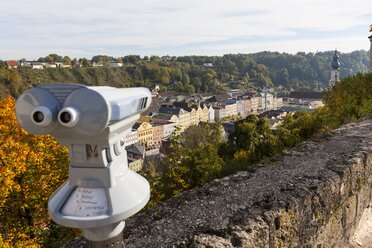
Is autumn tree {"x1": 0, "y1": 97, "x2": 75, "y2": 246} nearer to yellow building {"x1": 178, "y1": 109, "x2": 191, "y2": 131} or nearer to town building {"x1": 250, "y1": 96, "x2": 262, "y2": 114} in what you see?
yellow building {"x1": 178, "y1": 109, "x2": 191, "y2": 131}

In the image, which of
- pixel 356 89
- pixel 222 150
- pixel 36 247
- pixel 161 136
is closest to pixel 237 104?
pixel 161 136

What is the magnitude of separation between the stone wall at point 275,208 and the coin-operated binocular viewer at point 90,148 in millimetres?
1894

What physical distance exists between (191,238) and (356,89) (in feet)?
48.5

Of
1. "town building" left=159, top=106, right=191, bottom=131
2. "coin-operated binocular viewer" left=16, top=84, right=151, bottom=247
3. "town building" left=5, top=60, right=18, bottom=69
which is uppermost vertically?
"town building" left=5, top=60, right=18, bottom=69

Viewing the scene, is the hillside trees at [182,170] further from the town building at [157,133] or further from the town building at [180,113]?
the town building at [180,113]

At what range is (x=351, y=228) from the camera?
5.25 m

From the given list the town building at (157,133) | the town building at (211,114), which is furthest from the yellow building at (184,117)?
the town building at (211,114)

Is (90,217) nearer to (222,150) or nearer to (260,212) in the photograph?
(260,212)

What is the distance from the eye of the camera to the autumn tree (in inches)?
370

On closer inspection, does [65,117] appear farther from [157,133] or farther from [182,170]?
[157,133]

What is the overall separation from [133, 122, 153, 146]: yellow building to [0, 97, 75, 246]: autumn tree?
180ft

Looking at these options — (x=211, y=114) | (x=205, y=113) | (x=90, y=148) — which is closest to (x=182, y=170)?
(x=90, y=148)

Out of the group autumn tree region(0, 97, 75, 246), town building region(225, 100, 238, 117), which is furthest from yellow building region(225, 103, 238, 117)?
autumn tree region(0, 97, 75, 246)

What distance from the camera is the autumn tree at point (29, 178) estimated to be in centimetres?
940
